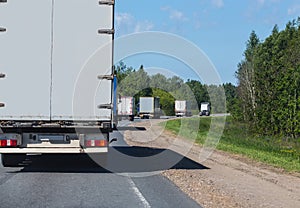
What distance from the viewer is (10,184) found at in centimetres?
1179

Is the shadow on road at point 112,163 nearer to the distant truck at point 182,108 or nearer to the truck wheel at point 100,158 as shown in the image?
the truck wheel at point 100,158

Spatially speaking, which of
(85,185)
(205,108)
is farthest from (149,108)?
(85,185)

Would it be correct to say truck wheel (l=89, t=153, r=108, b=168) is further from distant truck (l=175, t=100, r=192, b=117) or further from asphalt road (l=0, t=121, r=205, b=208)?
distant truck (l=175, t=100, r=192, b=117)

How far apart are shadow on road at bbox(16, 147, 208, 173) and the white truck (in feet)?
7.92

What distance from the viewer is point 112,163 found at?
16734 mm

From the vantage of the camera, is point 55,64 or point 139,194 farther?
point 55,64

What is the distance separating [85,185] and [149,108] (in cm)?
5754

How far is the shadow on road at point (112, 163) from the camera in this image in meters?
14.8

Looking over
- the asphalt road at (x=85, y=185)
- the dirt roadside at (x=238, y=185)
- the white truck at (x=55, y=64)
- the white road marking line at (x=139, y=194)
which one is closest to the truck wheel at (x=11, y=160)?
the asphalt road at (x=85, y=185)

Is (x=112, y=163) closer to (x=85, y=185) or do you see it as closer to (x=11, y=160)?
(x=11, y=160)

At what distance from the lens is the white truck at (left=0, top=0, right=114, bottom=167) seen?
40.2 feet

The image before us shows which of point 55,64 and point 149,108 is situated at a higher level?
point 55,64

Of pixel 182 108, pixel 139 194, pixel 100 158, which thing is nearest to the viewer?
pixel 139 194

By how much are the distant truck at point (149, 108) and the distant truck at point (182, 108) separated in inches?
102
